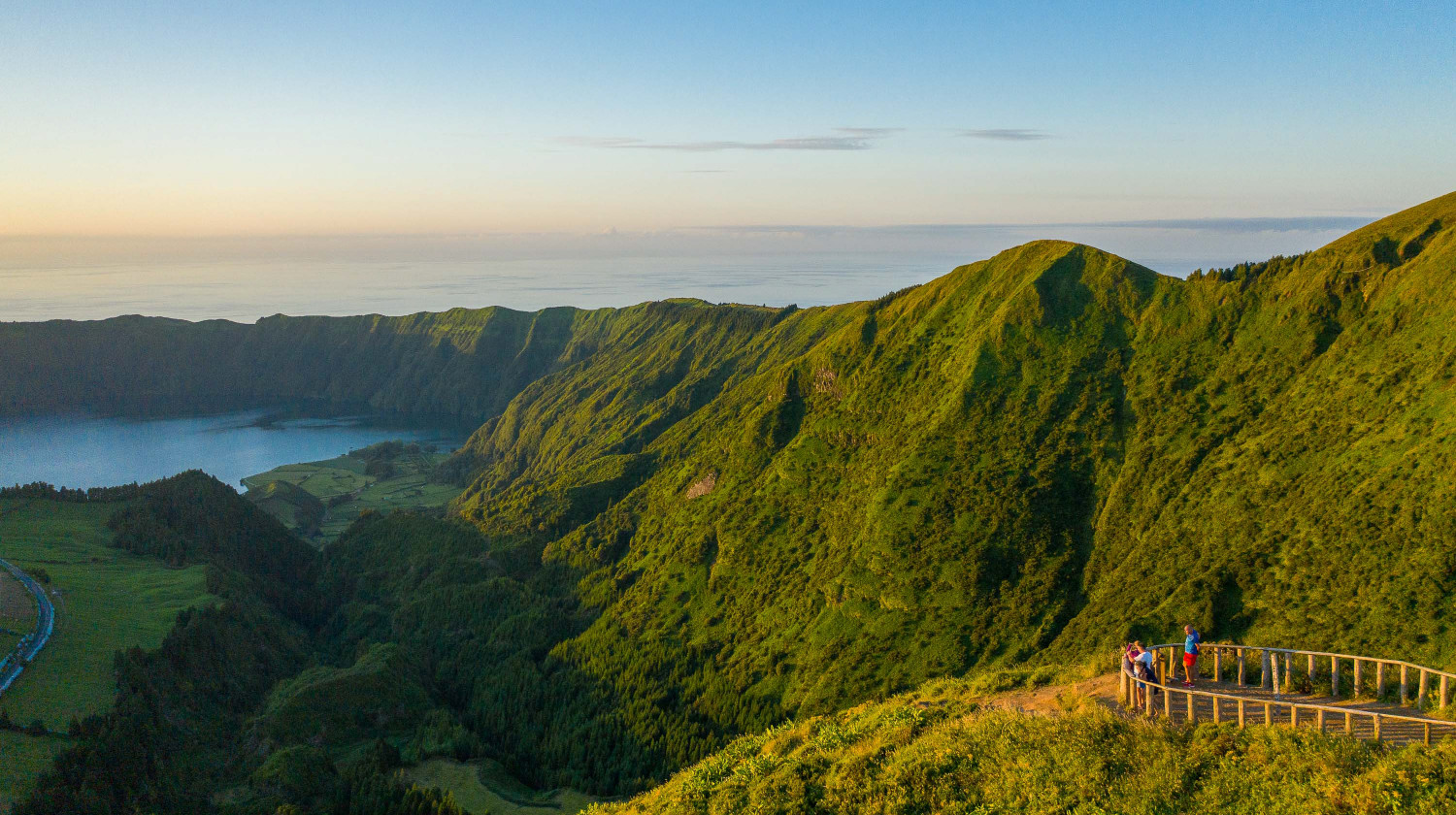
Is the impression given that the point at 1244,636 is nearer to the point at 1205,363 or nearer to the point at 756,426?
the point at 1205,363

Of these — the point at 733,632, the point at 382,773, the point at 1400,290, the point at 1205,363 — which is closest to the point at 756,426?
the point at 733,632

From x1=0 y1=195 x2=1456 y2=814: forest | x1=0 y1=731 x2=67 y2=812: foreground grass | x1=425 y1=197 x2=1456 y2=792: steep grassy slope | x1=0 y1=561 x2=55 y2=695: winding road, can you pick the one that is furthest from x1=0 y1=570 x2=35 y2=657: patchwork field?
x1=425 y1=197 x2=1456 y2=792: steep grassy slope

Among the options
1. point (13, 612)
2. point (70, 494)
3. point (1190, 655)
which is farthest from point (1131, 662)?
point (70, 494)

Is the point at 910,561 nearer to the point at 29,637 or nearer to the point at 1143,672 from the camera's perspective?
the point at 1143,672

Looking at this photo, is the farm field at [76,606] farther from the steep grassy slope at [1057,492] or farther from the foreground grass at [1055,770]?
the foreground grass at [1055,770]

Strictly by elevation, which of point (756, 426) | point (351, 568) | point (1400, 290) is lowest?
point (351, 568)

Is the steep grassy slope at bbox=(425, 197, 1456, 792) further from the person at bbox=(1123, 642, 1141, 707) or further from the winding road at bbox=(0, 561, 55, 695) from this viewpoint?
the winding road at bbox=(0, 561, 55, 695)
